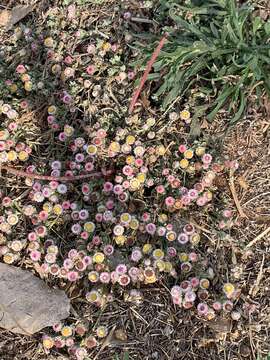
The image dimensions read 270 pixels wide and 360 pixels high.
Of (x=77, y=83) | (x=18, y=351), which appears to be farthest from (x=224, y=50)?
(x=18, y=351)

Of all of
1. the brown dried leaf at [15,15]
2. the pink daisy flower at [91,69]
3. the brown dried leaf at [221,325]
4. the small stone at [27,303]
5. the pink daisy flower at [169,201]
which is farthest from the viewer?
the brown dried leaf at [15,15]

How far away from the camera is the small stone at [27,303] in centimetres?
326

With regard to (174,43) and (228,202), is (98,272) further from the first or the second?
(174,43)

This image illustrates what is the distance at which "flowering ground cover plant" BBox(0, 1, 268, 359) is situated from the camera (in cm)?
326

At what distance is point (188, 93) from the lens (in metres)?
3.66

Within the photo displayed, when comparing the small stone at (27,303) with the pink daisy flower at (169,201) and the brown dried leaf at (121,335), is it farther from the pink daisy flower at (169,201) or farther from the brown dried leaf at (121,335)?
the pink daisy flower at (169,201)

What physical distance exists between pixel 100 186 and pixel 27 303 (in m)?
0.87

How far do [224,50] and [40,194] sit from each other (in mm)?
1505

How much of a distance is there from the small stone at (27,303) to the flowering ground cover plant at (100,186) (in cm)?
7

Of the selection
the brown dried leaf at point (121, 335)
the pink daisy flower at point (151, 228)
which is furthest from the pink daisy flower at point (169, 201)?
the brown dried leaf at point (121, 335)

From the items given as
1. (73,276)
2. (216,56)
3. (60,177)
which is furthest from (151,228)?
(216,56)

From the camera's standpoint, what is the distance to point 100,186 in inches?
141

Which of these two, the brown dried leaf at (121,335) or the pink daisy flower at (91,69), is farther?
the pink daisy flower at (91,69)

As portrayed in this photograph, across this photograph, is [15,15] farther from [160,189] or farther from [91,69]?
[160,189]
